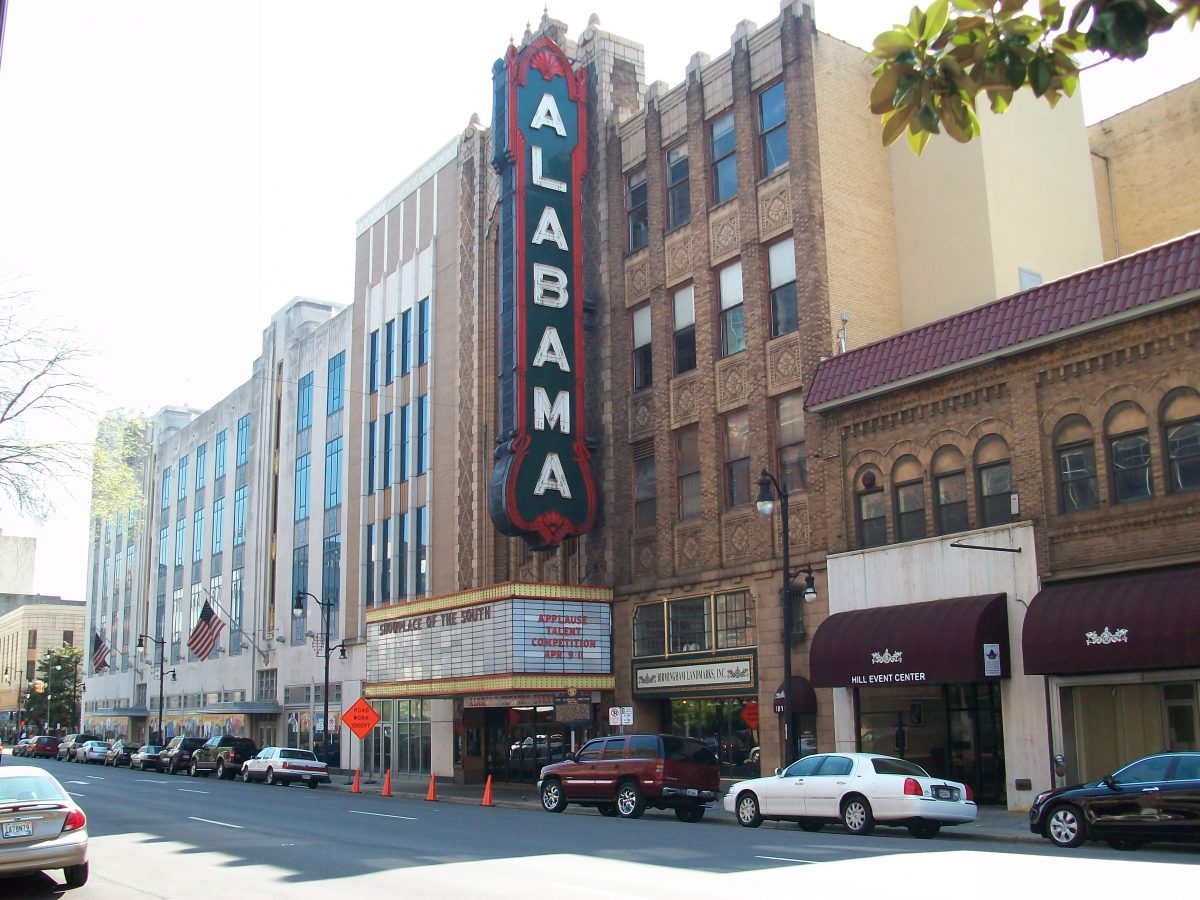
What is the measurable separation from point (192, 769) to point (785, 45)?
39.0 meters

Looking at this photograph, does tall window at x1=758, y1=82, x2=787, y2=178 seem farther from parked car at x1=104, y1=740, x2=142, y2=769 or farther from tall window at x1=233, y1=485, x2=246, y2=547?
parked car at x1=104, y1=740, x2=142, y2=769

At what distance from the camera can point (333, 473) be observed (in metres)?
54.4

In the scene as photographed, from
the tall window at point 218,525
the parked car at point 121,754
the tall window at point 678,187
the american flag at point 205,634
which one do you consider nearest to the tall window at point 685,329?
the tall window at point 678,187

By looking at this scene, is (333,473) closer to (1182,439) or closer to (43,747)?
(43,747)

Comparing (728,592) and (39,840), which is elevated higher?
(728,592)

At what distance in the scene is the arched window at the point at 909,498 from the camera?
27142 mm

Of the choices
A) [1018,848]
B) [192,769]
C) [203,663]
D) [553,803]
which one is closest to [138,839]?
[553,803]

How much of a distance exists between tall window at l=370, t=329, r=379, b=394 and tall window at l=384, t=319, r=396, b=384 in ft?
2.94

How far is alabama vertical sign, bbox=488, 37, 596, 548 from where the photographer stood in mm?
34469

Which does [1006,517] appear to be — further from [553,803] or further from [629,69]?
[629,69]

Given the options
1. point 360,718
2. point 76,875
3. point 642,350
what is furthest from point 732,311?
point 76,875

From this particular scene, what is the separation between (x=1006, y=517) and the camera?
25.4 meters

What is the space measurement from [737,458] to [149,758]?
124ft

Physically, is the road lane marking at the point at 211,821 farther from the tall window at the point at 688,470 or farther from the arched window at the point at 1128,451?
the arched window at the point at 1128,451
